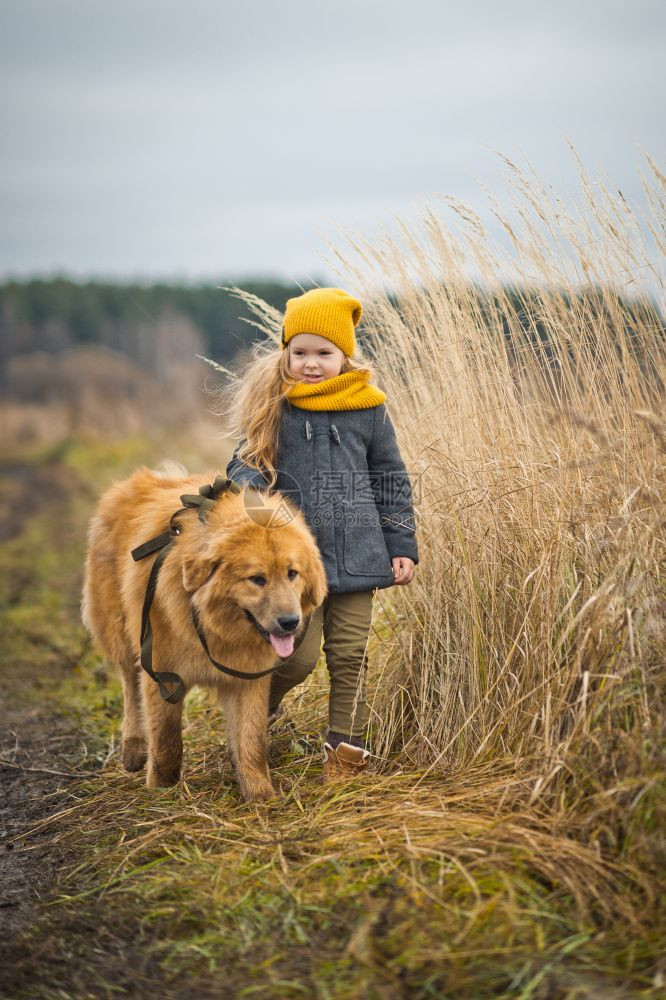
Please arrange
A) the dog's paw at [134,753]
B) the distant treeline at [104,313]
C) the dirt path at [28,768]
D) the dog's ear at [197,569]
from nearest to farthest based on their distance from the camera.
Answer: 1. the dirt path at [28,768]
2. the dog's ear at [197,569]
3. the dog's paw at [134,753]
4. the distant treeline at [104,313]

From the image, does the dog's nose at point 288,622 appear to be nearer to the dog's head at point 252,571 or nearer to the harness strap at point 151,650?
the dog's head at point 252,571

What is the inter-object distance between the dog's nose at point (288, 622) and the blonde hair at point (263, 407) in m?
0.57

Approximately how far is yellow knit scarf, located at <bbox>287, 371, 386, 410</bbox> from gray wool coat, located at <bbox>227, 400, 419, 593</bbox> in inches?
1.7

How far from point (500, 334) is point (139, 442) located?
13.2 meters

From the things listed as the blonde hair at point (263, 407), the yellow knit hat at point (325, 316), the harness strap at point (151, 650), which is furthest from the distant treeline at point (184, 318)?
the harness strap at point (151, 650)

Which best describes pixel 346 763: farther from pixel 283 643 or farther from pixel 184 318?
pixel 184 318

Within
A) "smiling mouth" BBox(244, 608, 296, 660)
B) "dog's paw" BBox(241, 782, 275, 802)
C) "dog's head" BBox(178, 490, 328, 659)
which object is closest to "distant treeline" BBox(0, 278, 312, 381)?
"dog's head" BBox(178, 490, 328, 659)

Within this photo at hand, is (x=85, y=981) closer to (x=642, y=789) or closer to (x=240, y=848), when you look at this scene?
(x=240, y=848)

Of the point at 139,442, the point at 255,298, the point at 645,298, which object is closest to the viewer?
the point at 645,298

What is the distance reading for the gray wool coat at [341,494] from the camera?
10.2 ft

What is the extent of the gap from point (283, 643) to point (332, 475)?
0.70 metres

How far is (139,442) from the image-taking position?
51.9 feet

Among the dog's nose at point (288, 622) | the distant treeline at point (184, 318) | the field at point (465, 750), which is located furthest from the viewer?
the distant treeline at point (184, 318)

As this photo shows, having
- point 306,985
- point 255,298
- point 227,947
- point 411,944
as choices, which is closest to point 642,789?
point 411,944
